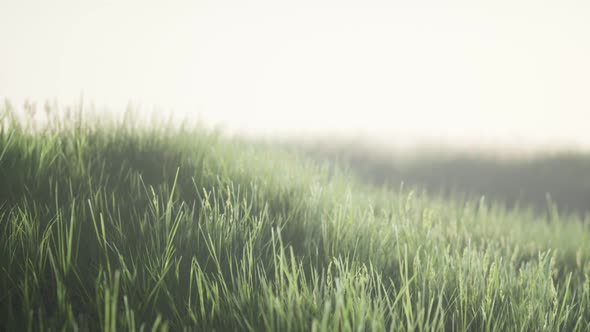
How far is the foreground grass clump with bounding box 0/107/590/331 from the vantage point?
119 centimetres

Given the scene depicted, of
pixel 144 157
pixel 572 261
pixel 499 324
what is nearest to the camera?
pixel 499 324

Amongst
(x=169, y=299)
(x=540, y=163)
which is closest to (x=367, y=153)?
(x=540, y=163)

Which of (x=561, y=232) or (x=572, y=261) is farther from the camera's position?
(x=561, y=232)

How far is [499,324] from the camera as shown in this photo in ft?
4.62

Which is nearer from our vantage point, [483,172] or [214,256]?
[214,256]

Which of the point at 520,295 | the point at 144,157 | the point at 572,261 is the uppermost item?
the point at 144,157

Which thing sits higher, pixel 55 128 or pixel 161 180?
pixel 55 128

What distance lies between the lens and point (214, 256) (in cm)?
143

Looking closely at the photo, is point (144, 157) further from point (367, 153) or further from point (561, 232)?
point (367, 153)

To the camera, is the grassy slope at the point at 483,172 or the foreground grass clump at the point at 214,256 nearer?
the foreground grass clump at the point at 214,256

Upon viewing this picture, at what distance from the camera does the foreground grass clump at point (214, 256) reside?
1.19 metres

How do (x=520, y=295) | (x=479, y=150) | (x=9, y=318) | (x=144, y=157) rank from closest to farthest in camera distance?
(x=9, y=318)
(x=520, y=295)
(x=144, y=157)
(x=479, y=150)

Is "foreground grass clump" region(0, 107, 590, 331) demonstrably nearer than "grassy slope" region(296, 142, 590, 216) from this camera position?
Yes

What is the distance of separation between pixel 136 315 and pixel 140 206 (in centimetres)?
76
